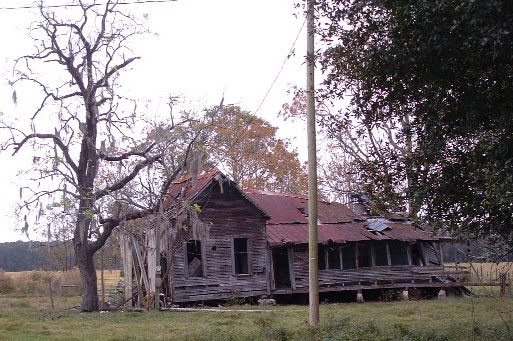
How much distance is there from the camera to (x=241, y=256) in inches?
1249

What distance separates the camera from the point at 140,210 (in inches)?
1037

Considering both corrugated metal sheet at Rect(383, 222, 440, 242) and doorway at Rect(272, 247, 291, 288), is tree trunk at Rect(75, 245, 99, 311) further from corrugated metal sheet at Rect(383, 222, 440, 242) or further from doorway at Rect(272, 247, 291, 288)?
corrugated metal sheet at Rect(383, 222, 440, 242)

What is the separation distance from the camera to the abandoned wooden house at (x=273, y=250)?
29469 millimetres

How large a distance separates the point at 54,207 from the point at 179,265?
680 cm

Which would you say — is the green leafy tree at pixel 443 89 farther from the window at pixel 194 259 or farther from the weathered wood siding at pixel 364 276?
the weathered wood siding at pixel 364 276

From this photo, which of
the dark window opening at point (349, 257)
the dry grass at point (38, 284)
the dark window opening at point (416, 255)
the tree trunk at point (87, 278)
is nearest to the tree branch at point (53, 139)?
the tree trunk at point (87, 278)

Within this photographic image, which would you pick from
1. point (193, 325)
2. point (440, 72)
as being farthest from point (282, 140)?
point (440, 72)

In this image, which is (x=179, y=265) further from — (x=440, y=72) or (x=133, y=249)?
(x=440, y=72)

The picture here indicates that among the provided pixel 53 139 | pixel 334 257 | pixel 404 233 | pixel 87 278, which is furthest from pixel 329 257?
pixel 53 139

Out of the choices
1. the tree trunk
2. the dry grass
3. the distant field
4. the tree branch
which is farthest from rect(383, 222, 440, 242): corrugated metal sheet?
the dry grass

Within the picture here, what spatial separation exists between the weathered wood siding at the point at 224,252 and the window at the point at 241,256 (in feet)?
0.95

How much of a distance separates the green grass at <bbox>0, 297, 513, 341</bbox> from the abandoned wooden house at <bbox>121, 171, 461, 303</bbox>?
479cm

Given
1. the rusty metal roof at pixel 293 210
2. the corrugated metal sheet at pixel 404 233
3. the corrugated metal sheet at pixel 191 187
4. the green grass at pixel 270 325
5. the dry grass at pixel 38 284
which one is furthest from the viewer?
the dry grass at pixel 38 284

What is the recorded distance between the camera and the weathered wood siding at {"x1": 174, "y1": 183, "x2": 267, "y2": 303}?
2952 centimetres
